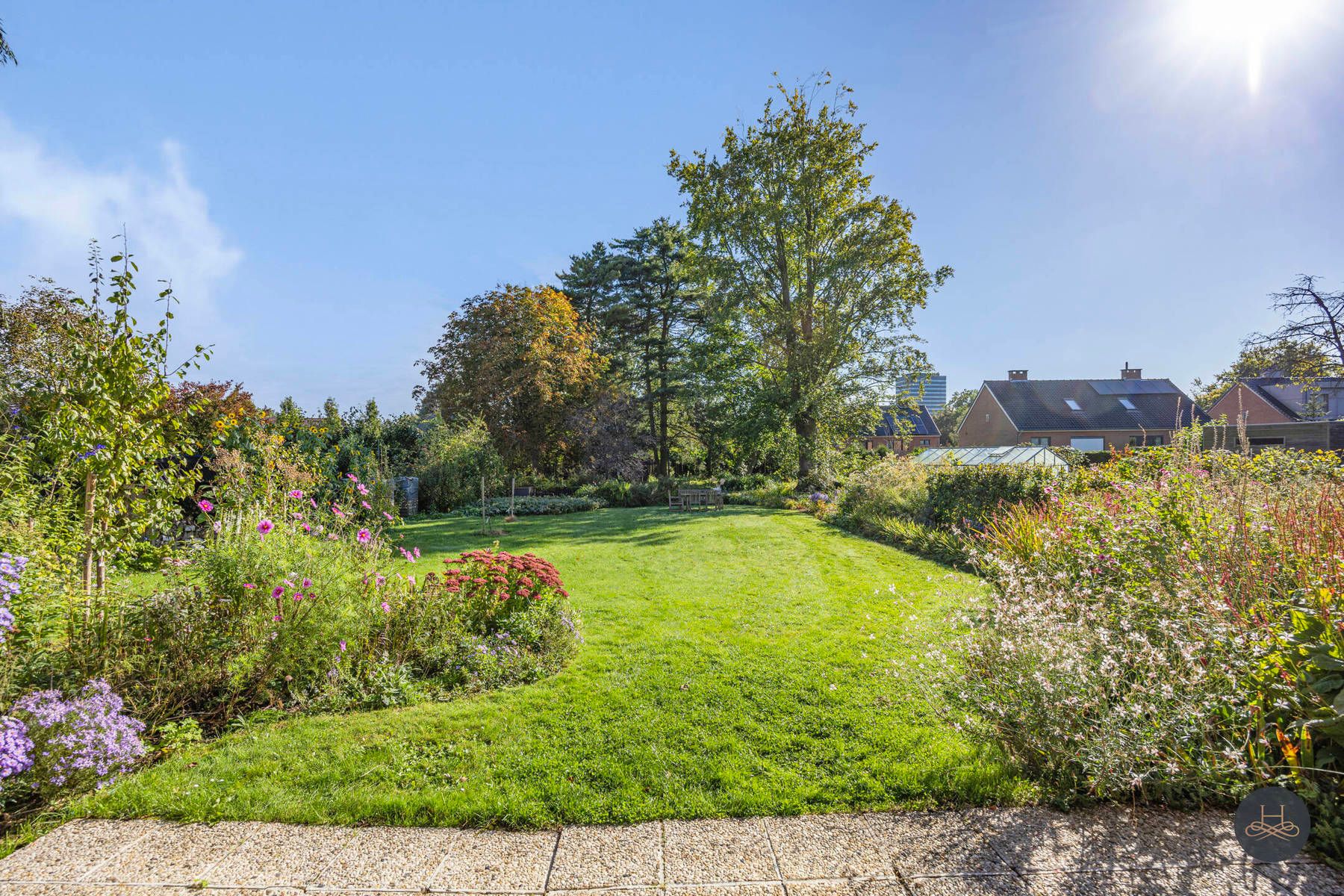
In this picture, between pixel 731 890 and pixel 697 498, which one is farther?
pixel 697 498

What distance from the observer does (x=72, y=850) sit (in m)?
2.35

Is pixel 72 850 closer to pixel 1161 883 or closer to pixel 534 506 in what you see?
pixel 1161 883

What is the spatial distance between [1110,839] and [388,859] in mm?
3171

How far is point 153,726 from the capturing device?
10.6ft

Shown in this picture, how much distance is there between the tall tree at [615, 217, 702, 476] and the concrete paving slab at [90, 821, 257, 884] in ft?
73.5

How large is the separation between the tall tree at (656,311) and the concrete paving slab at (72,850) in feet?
73.6

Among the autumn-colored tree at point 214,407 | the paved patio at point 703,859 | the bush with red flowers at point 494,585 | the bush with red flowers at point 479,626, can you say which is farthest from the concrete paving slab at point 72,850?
the autumn-colored tree at point 214,407

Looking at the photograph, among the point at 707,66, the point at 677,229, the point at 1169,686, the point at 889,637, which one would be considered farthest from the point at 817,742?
the point at 677,229

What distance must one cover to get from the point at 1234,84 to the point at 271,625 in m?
11.0

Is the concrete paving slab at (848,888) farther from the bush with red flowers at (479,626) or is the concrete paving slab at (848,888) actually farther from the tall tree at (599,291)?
the tall tree at (599,291)

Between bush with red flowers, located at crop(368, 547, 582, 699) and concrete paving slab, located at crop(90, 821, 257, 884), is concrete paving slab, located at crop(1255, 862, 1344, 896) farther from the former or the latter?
Answer: concrete paving slab, located at crop(90, 821, 257, 884)

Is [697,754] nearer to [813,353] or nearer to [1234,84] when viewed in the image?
[1234,84]

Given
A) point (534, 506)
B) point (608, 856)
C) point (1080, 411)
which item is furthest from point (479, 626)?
point (1080, 411)

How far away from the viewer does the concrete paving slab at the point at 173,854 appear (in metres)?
2.20
